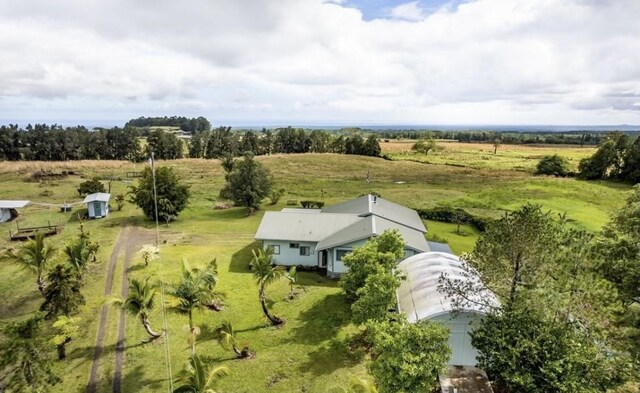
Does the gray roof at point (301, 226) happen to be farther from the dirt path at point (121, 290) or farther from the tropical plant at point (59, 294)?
the tropical plant at point (59, 294)

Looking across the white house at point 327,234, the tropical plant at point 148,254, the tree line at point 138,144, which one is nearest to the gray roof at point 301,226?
the white house at point 327,234

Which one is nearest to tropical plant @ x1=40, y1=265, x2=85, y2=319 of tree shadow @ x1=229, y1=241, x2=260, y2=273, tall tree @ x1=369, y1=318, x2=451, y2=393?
tree shadow @ x1=229, y1=241, x2=260, y2=273

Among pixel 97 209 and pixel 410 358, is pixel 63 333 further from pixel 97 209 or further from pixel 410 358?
pixel 97 209

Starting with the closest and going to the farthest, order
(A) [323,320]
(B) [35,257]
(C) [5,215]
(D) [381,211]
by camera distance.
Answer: (A) [323,320] → (B) [35,257] → (D) [381,211] → (C) [5,215]

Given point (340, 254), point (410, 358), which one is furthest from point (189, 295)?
point (340, 254)

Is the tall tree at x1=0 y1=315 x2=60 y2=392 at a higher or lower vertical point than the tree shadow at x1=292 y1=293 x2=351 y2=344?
higher

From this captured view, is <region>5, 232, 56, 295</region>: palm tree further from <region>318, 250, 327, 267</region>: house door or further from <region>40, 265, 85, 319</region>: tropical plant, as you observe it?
<region>318, 250, 327, 267</region>: house door

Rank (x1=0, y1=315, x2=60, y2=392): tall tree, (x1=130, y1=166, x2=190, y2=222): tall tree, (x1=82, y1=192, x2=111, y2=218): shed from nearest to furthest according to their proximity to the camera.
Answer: (x1=0, y1=315, x2=60, y2=392): tall tree
(x1=130, y1=166, x2=190, y2=222): tall tree
(x1=82, y1=192, x2=111, y2=218): shed
